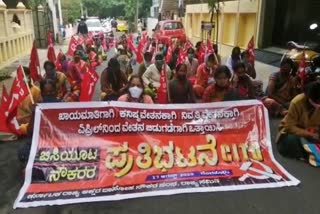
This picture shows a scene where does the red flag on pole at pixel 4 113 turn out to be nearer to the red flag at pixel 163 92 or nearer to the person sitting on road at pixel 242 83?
the red flag at pixel 163 92

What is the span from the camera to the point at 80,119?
15.5 ft

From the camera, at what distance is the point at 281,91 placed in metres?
7.27

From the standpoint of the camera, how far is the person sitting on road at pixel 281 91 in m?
7.17

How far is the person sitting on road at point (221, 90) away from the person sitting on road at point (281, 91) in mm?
1719

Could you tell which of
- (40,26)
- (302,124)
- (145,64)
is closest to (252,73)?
(145,64)

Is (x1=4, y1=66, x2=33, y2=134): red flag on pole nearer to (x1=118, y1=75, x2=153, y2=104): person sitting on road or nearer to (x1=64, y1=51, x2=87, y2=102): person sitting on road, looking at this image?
(x1=64, y1=51, x2=87, y2=102): person sitting on road

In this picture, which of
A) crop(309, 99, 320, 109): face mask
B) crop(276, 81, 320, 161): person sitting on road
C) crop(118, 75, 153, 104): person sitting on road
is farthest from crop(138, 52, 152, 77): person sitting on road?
crop(309, 99, 320, 109): face mask

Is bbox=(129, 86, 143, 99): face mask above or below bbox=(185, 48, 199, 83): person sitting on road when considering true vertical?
above

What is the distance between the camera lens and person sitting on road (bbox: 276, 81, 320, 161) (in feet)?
16.5

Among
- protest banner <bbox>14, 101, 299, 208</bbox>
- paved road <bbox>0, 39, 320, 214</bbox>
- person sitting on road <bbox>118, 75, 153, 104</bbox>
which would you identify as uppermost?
person sitting on road <bbox>118, 75, 153, 104</bbox>

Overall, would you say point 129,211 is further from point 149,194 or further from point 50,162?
point 50,162

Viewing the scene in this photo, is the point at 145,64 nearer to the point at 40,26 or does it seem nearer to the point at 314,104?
the point at 314,104

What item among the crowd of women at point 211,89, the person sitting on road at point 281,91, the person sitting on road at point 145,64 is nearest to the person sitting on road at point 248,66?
the crowd of women at point 211,89

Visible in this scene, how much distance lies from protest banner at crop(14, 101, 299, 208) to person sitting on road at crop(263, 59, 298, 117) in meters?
2.19
